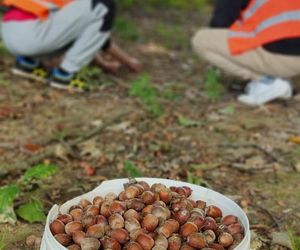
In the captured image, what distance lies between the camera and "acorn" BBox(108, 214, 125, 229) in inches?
88.2

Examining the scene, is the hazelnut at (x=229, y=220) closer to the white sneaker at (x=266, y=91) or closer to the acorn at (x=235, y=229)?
the acorn at (x=235, y=229)

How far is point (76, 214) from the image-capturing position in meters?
2.37

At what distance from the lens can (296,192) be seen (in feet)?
11.0

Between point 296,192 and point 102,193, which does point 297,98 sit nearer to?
point 296,192

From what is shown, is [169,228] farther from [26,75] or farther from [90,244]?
[26,75]

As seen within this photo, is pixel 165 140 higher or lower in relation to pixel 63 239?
lower

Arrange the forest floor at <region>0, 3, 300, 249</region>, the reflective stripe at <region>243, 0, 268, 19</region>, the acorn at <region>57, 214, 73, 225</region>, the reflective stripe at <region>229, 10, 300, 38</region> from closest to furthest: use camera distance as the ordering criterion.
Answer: the acorn at <region>57, 214, 73, 225</region>, the forest floor at <region>0, 3, 300, 249</region>, the reflective stripe at <region>229, 10, 300, 38</region>, the reflective stripe at <region>243, 0, 268, 19</region>

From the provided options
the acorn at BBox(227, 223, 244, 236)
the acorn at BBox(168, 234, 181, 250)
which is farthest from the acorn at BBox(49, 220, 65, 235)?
the acorn at BBox(227, 223, 244, 236)

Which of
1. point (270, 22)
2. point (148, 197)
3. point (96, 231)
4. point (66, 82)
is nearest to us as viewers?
point (96, 231)

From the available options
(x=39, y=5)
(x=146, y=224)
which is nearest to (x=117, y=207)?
(x=146, y=224)

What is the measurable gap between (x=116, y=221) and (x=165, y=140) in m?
1.93

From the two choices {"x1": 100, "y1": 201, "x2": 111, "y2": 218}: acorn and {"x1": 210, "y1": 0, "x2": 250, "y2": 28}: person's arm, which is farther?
{"x1": 210, "y1": 0, "x2": 250, "y2": 28}: person's arm

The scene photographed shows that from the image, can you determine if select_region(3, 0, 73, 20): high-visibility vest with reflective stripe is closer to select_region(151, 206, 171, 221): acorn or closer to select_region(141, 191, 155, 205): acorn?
select_region(141, 191, 155, 205): acorn

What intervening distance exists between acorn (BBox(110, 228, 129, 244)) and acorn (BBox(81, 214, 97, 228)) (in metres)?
0.12
